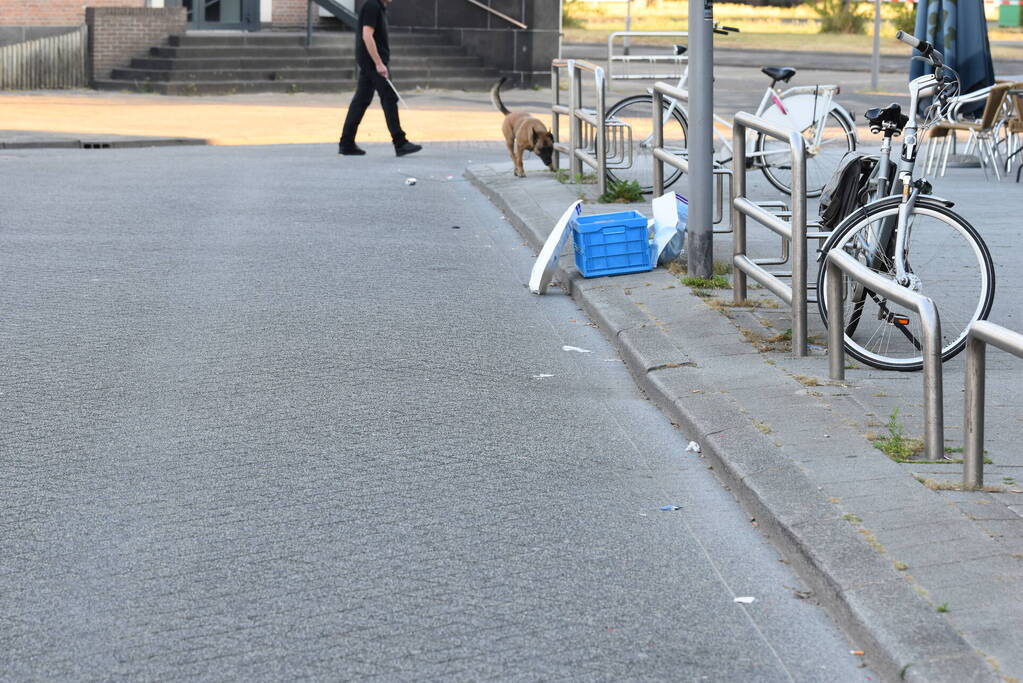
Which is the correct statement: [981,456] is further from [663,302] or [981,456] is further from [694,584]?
[663,302]

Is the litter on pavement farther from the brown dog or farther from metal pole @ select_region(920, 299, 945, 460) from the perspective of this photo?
the brown dog

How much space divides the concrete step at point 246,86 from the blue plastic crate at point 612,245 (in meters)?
19.6

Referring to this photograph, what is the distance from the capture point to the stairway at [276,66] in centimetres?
2772

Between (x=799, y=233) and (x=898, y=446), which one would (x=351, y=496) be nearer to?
(x=898, y=446)

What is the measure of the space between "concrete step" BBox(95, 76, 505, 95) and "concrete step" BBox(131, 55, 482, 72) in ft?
1.34

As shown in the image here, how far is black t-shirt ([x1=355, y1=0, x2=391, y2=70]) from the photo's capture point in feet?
57.3

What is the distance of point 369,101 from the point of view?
17484 mm

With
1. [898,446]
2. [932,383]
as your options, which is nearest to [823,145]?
[898,446]

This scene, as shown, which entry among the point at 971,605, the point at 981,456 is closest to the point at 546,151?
the point at 981,456

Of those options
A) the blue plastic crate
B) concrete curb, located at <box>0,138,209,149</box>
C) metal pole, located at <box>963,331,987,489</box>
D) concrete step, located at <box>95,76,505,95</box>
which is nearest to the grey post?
the blue plastic crate

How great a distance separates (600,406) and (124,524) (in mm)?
2362

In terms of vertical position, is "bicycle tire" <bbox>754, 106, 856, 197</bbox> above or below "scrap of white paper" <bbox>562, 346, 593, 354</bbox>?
above

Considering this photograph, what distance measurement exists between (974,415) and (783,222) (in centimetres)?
256

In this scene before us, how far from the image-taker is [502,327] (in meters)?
8.15
